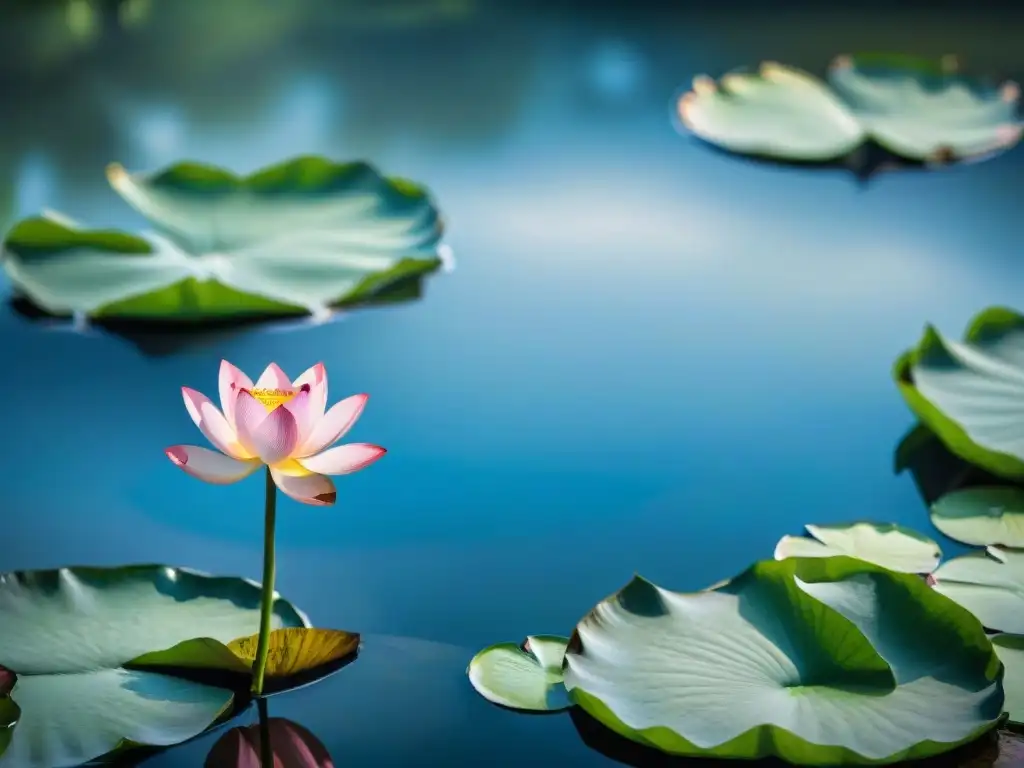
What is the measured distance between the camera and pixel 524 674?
3.30 ft

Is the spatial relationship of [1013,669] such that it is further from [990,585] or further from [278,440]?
[278,440]

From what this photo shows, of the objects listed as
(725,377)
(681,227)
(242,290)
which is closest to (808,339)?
(725,377)

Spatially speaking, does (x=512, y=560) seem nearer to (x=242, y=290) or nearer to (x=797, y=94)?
(x=242, y=290)

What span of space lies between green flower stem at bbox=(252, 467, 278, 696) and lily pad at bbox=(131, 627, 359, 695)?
0.05 feet

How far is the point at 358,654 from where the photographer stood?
1.03 meters

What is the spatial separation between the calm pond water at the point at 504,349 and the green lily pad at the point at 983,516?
2cm

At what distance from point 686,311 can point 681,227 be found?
25 cm

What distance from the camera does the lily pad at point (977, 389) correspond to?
49.9 inches

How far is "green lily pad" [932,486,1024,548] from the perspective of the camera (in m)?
1.18

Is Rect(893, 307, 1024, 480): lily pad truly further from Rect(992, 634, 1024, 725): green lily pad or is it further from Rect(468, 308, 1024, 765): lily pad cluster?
Rect(992, 634, 1024, 725): green lily pad

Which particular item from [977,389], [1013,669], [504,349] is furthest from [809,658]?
[504,349]

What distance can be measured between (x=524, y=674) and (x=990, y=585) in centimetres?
38

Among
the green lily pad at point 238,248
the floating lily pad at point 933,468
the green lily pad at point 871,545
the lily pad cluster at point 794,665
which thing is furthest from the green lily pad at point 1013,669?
the green lily pad at point 238,248

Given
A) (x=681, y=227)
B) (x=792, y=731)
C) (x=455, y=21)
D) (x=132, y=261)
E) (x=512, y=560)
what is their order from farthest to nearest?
(x=455, y=21) < (x=681, y=227) < (x=132, y=261) < (x=512, y=560) < (x=792, y=731)
